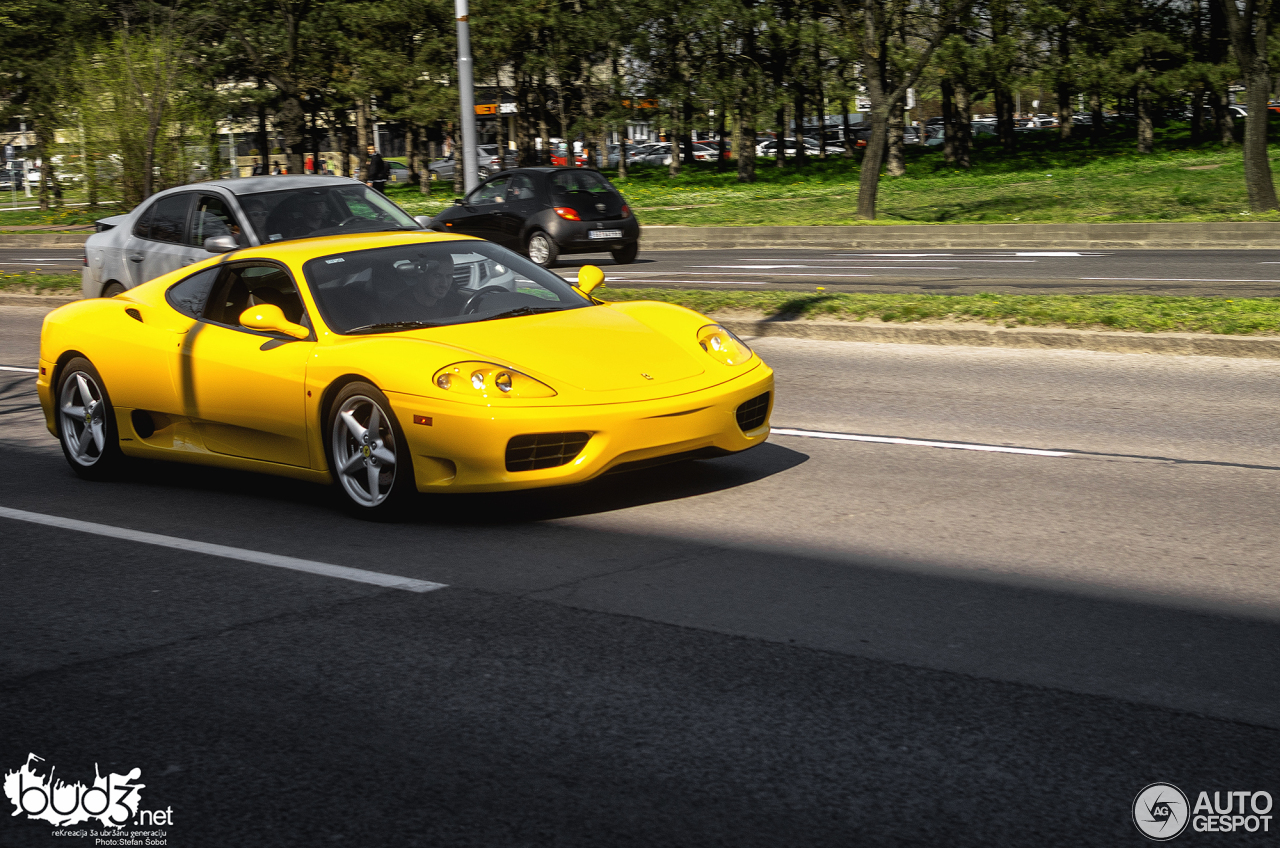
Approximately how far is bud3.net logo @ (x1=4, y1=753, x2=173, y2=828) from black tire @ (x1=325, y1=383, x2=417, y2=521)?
108 inches

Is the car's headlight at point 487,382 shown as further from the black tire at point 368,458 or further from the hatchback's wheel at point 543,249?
the hatchback's wheel at point 543,249

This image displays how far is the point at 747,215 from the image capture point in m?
33.2

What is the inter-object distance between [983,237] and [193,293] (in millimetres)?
19322

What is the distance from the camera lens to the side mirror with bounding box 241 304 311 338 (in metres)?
6.62

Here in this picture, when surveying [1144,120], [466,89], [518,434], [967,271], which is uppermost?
[1144,120]

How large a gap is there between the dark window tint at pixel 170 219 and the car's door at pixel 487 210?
932cm

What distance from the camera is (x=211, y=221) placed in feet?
41.3

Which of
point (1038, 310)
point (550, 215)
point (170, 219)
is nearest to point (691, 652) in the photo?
point (1038, 310)

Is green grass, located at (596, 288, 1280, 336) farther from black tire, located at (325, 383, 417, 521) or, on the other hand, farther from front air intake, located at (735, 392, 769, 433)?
black tire, located at (325, 383, 417, 521)

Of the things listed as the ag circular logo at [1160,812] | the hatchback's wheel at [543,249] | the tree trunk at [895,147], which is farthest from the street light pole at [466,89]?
the tree trunk at [895,147]

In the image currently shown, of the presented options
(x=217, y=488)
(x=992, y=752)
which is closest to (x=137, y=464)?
(x=217, y=488)

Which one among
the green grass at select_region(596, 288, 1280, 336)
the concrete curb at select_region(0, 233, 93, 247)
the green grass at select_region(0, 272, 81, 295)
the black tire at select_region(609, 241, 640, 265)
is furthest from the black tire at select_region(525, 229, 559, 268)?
the concrete curb at select_region(0, 233, 93, 247)

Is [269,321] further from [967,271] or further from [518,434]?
[967,271]

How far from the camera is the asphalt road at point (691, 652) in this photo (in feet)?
10.7
